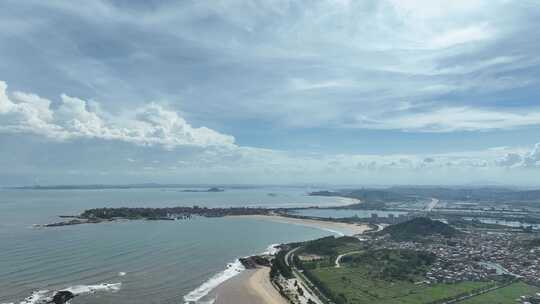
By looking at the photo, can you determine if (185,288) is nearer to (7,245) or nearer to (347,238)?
(7,245)

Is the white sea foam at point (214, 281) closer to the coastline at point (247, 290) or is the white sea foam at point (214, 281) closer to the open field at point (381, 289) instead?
the coastline at point (247, 290)

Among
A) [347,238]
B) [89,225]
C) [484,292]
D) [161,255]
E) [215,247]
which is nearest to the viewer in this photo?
[484,292]

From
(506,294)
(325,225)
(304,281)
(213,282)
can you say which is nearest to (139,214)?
(325,225)

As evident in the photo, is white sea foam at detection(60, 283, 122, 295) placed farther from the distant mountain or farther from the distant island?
the distant mountain

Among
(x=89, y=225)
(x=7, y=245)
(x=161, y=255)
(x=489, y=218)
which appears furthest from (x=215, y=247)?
(x=489, y=218)

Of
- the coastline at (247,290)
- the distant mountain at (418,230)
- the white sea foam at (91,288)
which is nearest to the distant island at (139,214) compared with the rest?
the distant mountain at (418,230)

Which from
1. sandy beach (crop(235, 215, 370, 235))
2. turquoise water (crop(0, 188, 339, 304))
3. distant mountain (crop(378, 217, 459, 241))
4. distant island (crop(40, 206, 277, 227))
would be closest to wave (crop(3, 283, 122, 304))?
turquoise water (crop(0, 188, 339, 304))
